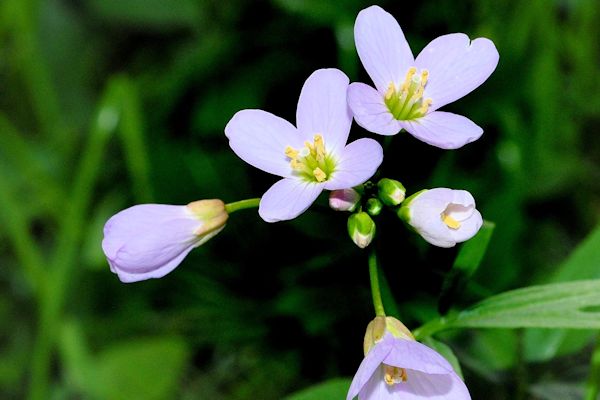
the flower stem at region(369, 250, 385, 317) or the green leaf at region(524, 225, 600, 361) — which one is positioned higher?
the flower stem at region(369, 250, 385, 317)

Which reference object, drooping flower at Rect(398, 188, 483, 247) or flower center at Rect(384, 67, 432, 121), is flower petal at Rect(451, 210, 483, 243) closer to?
drooping flower at Rect(398, 188, 483, 247)

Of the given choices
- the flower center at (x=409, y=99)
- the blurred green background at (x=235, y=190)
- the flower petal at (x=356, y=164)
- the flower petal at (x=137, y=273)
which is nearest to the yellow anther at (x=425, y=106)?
the flower center at (x=409, y=99)

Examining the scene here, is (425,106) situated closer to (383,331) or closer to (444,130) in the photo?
(444,130)

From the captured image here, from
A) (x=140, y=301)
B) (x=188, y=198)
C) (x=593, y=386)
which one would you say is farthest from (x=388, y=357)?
(x=140, y=301)

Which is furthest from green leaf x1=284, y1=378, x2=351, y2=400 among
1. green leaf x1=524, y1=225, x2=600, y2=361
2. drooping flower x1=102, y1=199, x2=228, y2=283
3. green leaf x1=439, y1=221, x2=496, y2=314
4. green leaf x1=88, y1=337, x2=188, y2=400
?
green leaf x1=88, y1=337, x2=188, y2=400

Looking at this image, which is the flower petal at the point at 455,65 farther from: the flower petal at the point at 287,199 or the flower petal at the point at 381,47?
the flower petal at the point at 287,199

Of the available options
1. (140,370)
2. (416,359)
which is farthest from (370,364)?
(140,370)
